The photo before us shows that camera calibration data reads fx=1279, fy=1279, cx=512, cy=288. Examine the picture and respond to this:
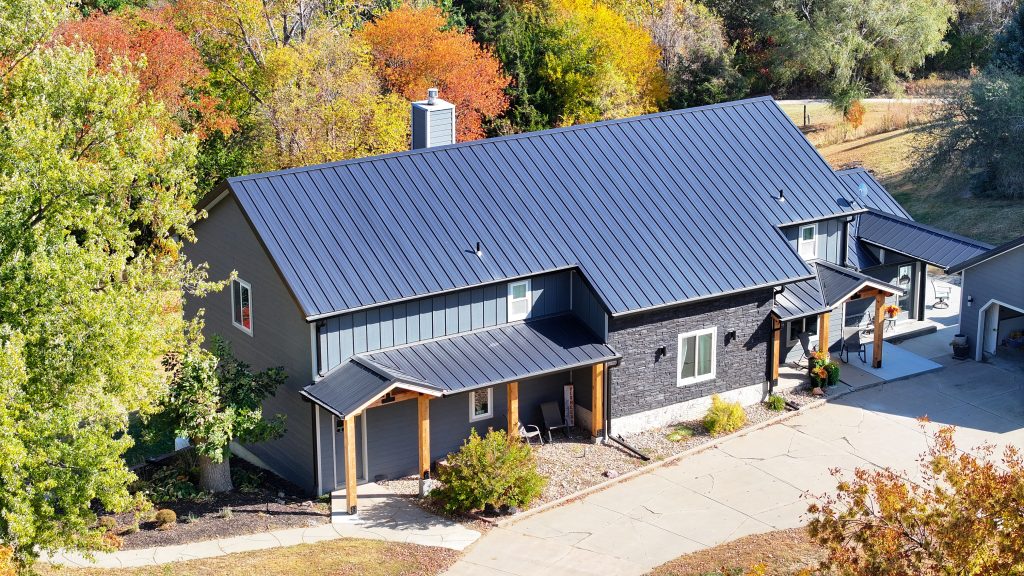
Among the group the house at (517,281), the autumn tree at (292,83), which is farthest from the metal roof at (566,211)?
the autumn tree at (292,83)

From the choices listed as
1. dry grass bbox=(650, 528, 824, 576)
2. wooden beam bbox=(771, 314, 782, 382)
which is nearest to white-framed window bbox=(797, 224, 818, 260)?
wooden beam bbox=(771, 314, 782, 382)

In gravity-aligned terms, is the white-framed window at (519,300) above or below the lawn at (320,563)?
above

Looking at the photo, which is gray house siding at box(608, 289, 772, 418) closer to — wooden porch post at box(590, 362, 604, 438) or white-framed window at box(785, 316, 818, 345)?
wooden porch post at box(590, 362, 604, 438)

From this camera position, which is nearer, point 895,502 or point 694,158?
point 895,502

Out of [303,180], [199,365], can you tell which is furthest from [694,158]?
[199,365]

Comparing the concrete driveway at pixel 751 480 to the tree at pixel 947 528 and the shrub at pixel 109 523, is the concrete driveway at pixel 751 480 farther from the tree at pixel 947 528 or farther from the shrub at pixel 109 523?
the shrub at pixel 109 523

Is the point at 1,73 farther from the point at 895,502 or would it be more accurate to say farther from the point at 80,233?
the point at 895,502
